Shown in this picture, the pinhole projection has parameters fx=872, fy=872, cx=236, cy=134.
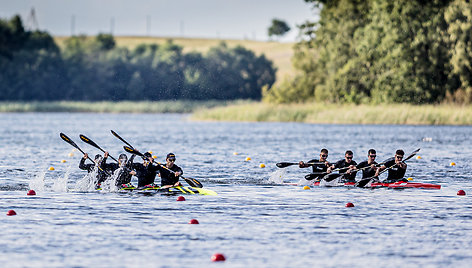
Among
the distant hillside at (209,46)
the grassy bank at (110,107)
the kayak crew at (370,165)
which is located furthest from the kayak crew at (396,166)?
the distant hillside at (209,46)

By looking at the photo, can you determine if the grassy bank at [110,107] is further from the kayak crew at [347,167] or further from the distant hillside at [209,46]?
the kayak crew at [347,167]

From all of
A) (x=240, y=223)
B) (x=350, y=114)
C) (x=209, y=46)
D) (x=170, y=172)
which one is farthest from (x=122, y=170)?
(x=209, y=46)

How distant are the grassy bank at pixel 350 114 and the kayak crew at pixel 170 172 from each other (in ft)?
143

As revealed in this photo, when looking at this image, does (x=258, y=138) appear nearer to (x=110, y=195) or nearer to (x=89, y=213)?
(x=110, y=195)

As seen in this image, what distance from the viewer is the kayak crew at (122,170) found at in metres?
23.6

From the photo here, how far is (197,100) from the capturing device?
121438 millimetres

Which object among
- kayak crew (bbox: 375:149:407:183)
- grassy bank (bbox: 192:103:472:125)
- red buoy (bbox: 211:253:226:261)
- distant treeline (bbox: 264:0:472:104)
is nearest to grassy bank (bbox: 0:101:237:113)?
grassy bank (bbox: 192:103:472:125)

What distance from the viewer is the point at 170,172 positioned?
2361 cm

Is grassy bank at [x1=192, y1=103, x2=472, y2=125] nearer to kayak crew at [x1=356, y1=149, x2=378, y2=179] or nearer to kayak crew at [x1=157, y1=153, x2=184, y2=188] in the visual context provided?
kayak crew at [x1=356, y1=149, x2=378, y2=179]

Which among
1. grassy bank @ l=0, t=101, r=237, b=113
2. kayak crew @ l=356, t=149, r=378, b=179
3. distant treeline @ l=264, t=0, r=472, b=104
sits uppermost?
distant treeline @ l=264, t=0, r=472, b=104

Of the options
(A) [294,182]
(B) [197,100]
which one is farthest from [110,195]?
(B) [197,100]

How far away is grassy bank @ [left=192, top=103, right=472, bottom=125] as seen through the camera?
211ft

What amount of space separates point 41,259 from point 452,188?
47.7ft

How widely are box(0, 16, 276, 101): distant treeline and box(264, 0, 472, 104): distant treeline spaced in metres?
45.3
